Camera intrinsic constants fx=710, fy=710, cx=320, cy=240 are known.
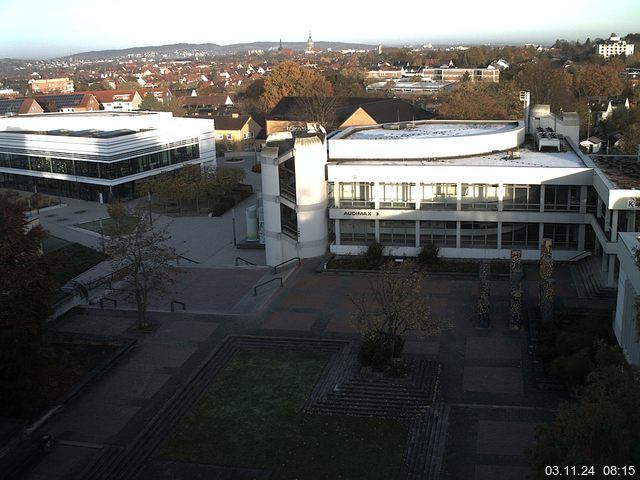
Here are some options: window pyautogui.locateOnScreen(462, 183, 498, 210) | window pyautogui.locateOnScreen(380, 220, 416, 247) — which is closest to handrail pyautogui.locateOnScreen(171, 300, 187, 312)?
window pyautogui.locateOnScreen(380, 220, 416, 247)

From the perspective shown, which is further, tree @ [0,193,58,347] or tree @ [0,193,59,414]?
tree @ [0,193,58,347]

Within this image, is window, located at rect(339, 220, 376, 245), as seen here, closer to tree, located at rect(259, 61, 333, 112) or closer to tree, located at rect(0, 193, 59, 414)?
tree, located at rect(0, 193, 59, 414)

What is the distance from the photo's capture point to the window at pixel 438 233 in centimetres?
3375

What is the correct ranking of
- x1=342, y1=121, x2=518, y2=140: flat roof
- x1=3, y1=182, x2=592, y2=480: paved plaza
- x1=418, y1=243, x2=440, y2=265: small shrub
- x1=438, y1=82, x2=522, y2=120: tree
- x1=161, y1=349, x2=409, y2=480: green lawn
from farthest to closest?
x1=438, y1=82, x2=522, y2=120: tree, x1=342, y1=121, x2=518, y2=140: flat roof, x1=418, y1=243, x2=440, y2=265: small shrub, x1=3, y1=182, x2=592, y2=480: paved plaza, x1=161, y1=349, x2=409, y2=480: green lawn

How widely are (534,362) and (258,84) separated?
87.1m

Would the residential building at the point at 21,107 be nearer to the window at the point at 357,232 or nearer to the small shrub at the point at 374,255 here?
the window at the point at 357,232

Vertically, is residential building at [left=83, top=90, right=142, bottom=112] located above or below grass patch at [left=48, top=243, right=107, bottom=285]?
above

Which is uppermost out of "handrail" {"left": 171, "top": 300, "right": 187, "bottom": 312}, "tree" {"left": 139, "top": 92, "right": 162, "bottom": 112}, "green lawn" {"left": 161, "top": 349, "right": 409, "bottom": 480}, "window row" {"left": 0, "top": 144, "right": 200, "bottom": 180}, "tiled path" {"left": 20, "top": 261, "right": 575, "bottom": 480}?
"tree" {"left": 139, "top": 92, "right": 162, "bottom": 112}

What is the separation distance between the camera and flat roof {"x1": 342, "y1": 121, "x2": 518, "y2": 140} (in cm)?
3947

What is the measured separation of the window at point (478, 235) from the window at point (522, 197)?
131 centimetres

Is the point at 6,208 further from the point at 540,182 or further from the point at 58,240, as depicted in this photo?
the point at 540,182

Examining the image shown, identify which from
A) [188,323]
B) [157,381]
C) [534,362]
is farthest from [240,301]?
[534,362]

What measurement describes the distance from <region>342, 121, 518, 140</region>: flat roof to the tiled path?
10035 millimetres

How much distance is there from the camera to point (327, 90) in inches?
3428
